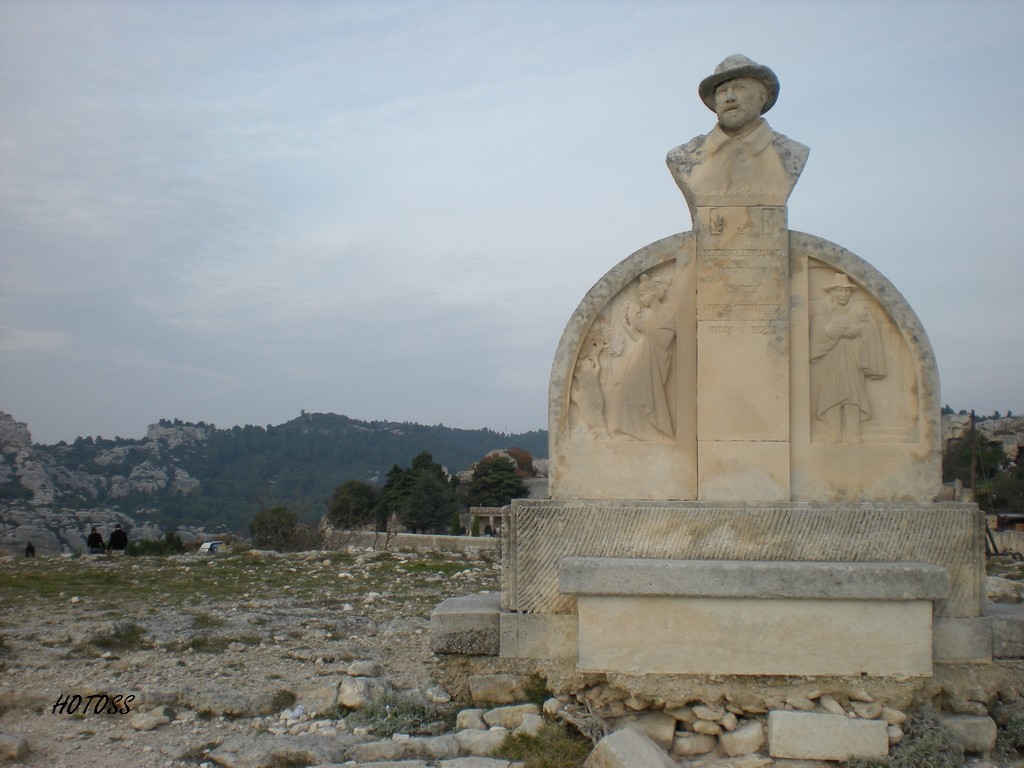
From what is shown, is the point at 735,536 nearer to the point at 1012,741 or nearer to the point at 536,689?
the point at 536,689

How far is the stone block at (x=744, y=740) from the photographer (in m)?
5.03

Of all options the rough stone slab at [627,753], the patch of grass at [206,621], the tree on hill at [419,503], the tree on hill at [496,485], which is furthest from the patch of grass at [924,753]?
the tree on hill at [496,485]

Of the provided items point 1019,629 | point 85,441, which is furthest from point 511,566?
point 85,441

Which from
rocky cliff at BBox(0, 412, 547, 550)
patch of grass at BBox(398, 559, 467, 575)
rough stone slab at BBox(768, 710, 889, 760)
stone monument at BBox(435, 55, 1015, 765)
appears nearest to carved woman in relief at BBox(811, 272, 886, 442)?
stone monument at BBox(435, 55, 1015, 765)

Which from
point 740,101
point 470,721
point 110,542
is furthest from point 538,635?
point 110,542

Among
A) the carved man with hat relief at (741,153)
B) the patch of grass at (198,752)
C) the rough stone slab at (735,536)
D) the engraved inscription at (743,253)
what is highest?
the carved man with hat relief at (741,153)

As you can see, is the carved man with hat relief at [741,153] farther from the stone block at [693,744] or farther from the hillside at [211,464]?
the hillside at [211,464]

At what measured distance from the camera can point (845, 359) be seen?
5.81 metres

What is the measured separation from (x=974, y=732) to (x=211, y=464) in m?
76.2

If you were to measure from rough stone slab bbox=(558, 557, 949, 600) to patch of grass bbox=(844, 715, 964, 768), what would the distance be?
777 millimetres

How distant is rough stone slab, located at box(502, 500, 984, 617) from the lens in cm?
550

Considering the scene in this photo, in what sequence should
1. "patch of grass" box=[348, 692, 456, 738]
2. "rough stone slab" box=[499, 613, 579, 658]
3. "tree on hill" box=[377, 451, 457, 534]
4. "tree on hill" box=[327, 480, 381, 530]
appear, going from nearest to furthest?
"patch of grass" box=[348, 692, 456, 738]
"rough stone slab" box=[499, 613, 579, 658]
"tree on hill" box=[377, 451, 457, 534]
"tree on hill" box=[327, 480, 381, 530]

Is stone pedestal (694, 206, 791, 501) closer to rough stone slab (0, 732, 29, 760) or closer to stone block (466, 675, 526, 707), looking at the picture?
→ stone block (466, 675, 526, 707)

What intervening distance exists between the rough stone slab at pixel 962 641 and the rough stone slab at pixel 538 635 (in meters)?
2.32
